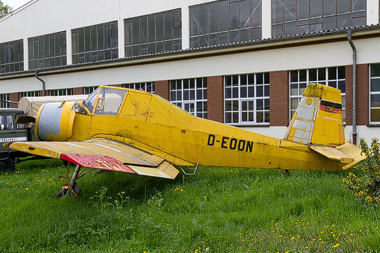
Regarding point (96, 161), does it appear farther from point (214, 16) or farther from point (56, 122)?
point (214, 16)

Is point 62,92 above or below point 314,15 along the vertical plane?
below

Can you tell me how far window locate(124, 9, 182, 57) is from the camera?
19.1m

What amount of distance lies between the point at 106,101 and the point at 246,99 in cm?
919

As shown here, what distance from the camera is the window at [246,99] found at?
15.4 meters

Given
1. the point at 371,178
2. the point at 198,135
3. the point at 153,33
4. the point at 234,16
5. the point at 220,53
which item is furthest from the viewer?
the point at 153,33

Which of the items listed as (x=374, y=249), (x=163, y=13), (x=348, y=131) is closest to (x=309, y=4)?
(x=348, y=131)

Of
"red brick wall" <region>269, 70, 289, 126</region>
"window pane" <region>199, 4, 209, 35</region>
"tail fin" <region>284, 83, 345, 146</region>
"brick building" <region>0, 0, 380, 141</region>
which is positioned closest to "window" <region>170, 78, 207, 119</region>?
"brick building" <region>0, 0, 380, 141</region>

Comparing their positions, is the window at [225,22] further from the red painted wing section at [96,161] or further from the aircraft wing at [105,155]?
the red painted wing section at [96,161]

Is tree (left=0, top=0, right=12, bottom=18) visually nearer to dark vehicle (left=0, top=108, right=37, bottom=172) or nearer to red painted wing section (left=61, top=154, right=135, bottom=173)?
dark vehicle (left=0, top=108, right=37, bottom=172)

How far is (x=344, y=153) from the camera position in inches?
282

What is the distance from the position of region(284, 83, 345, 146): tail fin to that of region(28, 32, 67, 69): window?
20.4 m

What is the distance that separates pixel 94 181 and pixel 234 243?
16.2 feet

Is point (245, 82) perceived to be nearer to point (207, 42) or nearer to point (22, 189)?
point (207, 42)

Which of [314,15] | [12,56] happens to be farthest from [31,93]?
[314,15]
